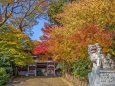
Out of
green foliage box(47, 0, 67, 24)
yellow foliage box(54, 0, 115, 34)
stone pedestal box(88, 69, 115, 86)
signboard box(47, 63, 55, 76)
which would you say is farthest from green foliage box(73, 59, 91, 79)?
signboard box(47, 63, 55, 76)

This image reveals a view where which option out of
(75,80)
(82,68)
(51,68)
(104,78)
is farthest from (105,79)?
(51,68)

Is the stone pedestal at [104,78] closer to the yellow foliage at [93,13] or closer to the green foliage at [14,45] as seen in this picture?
the yellow foliage at [93,13]

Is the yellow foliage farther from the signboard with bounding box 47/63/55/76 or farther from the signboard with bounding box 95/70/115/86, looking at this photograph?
the signboard with bounding box 47/63/55/76

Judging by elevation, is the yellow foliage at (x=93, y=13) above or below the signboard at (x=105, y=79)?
above

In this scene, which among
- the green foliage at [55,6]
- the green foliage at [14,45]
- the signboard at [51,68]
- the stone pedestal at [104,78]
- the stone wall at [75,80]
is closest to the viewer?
the stone pedestal at [104,78]

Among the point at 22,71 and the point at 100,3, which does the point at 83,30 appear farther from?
the point at 22,71

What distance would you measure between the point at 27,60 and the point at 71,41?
31.2ft

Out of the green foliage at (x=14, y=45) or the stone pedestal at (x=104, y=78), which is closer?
the stone pedestal at (x=104, y=78)

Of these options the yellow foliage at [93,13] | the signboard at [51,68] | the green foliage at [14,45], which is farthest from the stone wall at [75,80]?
the signboard at [51,68]

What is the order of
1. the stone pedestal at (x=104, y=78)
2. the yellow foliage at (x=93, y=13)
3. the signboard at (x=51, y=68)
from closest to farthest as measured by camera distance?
the stone pedestal at (x=104, y=78), the yellow foliage at (x=93, y=13), the signboard at (x=51, y=68)

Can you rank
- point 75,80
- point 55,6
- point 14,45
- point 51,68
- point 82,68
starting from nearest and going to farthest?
point 82,68 < point 75,80 < point 14,45 < point 55,6 < point 51,68

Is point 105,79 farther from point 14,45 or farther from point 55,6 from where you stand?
point 55,6

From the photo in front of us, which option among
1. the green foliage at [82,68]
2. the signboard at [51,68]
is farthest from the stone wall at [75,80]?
the signboard at [51,68]

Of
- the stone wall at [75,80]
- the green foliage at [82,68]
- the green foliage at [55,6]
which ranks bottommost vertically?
the stone wall at [75,80]
